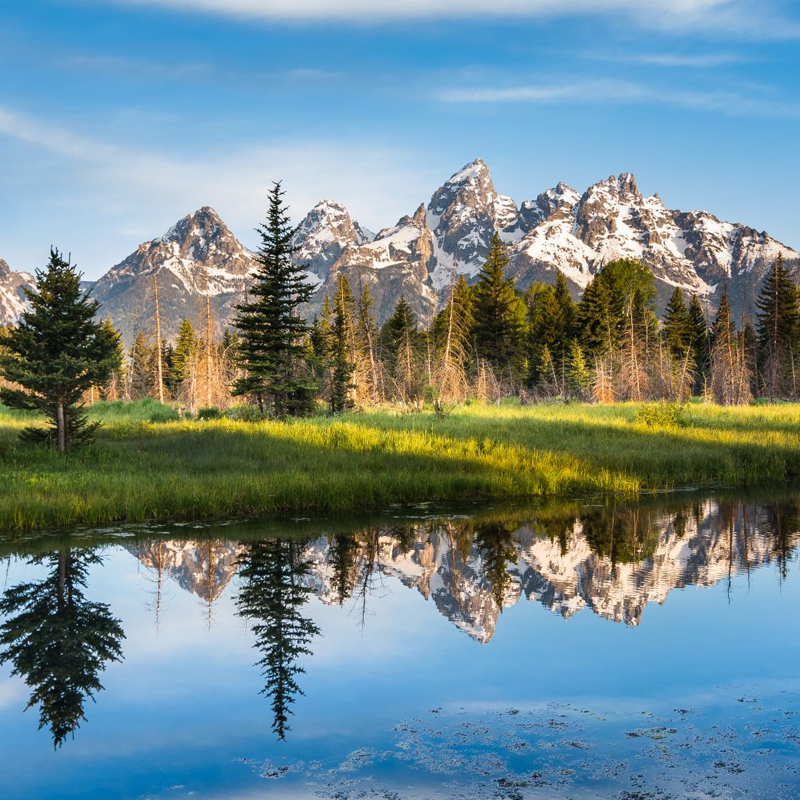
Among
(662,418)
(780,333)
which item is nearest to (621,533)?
(662,418)

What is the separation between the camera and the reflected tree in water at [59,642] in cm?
715

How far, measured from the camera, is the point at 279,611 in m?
9.91

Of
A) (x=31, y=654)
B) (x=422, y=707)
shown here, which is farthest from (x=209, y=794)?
(x=31, y=654)

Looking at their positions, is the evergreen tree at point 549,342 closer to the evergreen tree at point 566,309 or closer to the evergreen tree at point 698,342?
the evergreen tree at point 566,309

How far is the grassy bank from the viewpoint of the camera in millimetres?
16047

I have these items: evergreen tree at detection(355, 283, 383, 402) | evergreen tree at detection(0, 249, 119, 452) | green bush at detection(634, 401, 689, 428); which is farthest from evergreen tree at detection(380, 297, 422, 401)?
evergreen tree at detection(0, 249, 119, 452)

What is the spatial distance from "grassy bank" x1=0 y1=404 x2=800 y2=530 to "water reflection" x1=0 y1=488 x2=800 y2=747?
184 cm

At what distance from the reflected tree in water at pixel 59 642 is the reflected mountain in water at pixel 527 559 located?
159 centimetres

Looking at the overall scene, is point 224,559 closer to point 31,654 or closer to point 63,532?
point 63,532

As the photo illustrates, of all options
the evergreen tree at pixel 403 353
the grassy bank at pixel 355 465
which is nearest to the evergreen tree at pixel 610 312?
the evergreen tree at pixel 403 353

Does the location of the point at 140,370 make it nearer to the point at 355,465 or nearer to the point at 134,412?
the point at 134,412

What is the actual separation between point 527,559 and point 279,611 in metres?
4.76

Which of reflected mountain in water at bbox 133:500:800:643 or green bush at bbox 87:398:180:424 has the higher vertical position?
green bush at bbox 87:398:180:424

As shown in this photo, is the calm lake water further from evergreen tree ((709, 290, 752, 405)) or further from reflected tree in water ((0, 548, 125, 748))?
evergreen tree ((709, 290, 752, 405))
